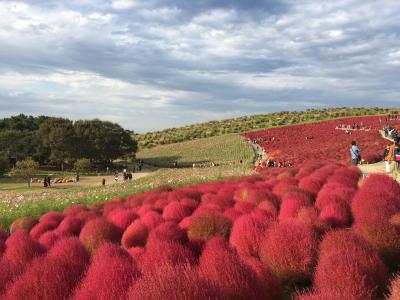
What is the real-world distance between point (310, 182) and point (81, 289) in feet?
17.8

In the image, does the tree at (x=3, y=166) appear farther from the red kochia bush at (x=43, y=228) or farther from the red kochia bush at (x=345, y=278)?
the red kochia bush at (x=345, y=278)

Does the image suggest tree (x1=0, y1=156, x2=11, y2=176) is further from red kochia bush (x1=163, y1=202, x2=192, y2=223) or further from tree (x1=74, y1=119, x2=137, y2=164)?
red kochia bush (x1=163, y1=202, x2=192, y2=223)

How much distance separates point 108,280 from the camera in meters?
2.39

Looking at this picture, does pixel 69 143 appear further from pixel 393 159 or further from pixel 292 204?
pixel 292 204

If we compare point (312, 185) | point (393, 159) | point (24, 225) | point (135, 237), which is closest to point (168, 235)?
point (135, 237)

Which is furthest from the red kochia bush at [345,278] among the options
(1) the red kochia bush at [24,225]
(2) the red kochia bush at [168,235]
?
(1) the red kochia bush at [24,225]

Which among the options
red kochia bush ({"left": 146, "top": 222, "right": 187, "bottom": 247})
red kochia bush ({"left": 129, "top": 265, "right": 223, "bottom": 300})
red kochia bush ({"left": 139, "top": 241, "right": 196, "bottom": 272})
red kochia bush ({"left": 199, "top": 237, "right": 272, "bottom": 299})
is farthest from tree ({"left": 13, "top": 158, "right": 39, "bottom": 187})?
red kochia bush ({"left": 129, "top": 265, "right": 223, "bottom": 300})

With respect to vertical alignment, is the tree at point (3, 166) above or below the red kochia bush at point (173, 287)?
below

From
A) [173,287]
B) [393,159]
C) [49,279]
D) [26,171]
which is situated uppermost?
[173,287]

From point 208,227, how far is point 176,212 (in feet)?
4.29

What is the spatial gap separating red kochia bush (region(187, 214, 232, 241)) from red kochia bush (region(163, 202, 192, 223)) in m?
0.99

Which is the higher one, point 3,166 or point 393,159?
point 393,159

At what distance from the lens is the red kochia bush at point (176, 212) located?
541 centimetres

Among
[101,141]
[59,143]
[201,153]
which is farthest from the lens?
[201,153]
